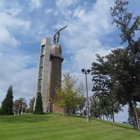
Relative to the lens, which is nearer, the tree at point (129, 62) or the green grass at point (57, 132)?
the green grass at point (57, 132)

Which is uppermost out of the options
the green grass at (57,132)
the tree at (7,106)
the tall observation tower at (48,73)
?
the tall observation tower at (48,73)

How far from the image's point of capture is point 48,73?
1679 inches

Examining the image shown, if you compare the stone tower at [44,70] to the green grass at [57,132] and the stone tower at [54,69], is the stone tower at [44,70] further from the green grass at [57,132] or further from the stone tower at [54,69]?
the green grass at [57,132]

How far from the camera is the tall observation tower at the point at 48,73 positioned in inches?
1594

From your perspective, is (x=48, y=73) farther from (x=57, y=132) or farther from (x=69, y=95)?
(x=57, y=132)

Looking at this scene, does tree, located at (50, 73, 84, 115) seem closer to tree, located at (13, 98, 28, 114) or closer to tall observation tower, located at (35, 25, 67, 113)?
tall observation tower, located at (35, 25, 67, 113)

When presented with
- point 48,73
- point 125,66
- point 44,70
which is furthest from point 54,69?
point 125,66

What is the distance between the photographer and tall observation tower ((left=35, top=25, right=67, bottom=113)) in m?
40.5

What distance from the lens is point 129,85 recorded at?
73.8ft

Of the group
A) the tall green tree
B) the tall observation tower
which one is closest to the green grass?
the tall green tree

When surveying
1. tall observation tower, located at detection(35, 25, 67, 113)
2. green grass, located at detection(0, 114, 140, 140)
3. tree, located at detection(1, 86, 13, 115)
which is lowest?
green grass, located at detection(0, 114, 140, 140)

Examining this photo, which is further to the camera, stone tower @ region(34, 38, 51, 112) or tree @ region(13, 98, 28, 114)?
tree @ region(13, 98, 28, 114)

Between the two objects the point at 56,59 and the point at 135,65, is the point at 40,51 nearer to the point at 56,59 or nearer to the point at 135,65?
the point at 56,59

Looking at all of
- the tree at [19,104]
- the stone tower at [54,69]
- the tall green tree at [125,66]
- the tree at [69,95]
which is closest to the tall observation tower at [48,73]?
the stone tower at [54,69]
